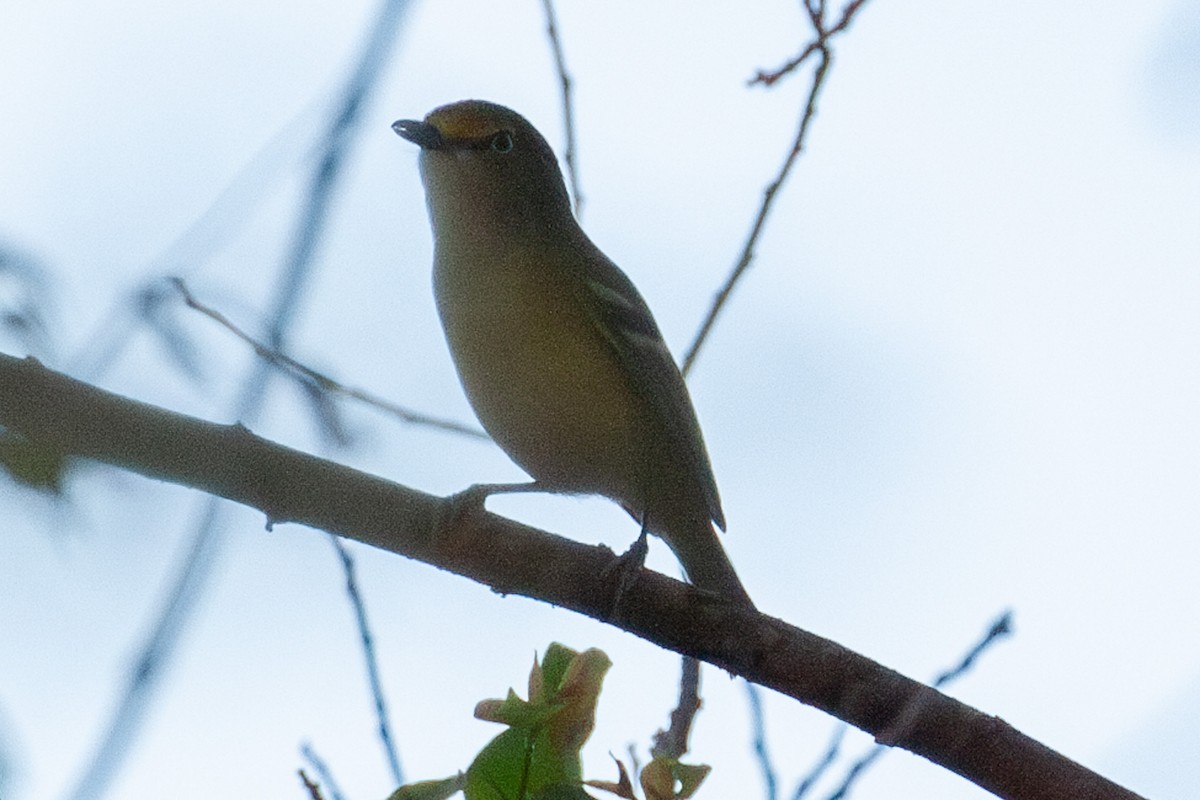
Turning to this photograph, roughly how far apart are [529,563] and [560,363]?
110 cm

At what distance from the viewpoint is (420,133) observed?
4848 mm

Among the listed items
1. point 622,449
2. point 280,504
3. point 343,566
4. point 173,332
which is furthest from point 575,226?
point 173,332

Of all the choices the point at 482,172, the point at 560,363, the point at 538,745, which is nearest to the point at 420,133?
the point at 482,172

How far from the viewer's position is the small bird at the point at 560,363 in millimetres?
4375

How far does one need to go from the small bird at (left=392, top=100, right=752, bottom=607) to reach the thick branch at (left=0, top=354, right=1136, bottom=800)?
0.83m

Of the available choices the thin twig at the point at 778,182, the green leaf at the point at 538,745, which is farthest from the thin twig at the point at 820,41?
the green leaf at the point at 538,745

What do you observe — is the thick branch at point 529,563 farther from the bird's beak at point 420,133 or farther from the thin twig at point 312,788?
the bird's beak at point 420,133

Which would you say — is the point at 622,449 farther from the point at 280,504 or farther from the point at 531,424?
the point at 280,504

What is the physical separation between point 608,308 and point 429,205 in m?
0.75

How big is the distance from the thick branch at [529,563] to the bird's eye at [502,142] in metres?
2.03

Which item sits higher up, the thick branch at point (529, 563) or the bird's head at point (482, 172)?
the bird's head at point (482, 172)

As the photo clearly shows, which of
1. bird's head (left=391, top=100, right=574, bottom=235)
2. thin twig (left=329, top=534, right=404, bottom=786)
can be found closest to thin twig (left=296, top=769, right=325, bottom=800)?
thin twig (left=329, top=534, right=404, bottom=786)

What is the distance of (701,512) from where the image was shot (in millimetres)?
4641

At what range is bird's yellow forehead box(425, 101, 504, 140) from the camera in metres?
4.99
